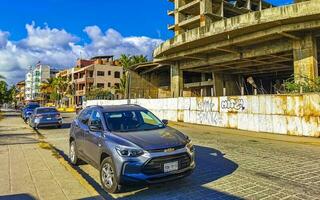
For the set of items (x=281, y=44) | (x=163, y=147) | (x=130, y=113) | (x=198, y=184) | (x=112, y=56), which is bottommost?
(x=198, y=184)

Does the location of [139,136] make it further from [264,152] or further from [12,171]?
[264,152]

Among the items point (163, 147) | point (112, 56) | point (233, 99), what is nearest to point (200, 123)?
point (233, 99)

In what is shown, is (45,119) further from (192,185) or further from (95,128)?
(192,185)

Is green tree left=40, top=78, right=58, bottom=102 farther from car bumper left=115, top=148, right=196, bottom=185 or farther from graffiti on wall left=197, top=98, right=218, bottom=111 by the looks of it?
car bumper left=115, top=148, right=196, bottom=185

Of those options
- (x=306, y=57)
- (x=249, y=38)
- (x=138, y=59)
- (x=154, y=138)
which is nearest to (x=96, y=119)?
(x=154, y=138)

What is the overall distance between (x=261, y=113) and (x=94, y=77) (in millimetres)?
58658

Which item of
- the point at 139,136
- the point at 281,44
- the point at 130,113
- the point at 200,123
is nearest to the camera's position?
the point at 139,136

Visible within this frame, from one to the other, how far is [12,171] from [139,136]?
3.58 meters

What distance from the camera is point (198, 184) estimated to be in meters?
5.72

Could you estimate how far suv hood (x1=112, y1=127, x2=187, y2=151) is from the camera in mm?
5027

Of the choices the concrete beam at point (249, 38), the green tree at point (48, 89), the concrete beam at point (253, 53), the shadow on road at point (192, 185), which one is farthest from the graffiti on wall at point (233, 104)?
the green tree at point (48, 89)

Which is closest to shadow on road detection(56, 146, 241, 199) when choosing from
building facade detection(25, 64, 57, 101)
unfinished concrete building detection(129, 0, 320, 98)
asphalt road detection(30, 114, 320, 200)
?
asphalt road detection(30, 114, 320, 200)

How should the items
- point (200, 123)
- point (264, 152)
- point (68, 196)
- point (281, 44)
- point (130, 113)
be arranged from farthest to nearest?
point (281, 44) → point (200, 123) → point (264, 152) → point (130, 113) → point (68, 196)

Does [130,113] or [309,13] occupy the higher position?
[309,13]
